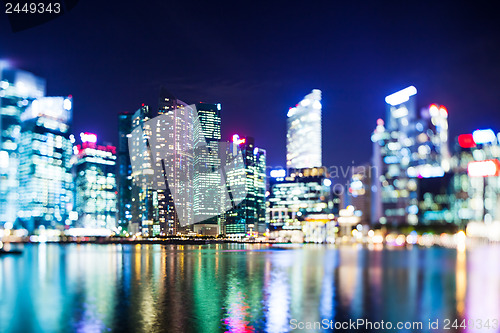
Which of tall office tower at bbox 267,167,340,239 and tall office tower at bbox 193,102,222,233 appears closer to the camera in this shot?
tall office tower at bbox 193,102,222,233

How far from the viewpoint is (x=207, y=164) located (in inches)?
4058

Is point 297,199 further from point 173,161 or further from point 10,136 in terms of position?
point 10,136

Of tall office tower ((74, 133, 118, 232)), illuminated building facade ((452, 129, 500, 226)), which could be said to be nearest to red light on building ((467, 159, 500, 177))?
illuminated building facade ((452, 129, 500, 226))

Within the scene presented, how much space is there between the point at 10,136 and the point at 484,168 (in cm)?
13446

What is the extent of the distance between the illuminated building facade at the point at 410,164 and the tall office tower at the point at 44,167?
95.7m

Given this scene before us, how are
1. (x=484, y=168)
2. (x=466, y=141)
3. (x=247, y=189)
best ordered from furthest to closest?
1. (x=466, y=141)
2. (x=484, y=168)
3. (x=247, y=189)

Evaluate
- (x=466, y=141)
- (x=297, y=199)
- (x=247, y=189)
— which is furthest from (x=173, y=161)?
(x=466, y=141)

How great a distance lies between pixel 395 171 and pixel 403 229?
21.2m

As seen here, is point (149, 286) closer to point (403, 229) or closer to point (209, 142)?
point (209, 142)

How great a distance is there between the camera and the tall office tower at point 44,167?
151875mm

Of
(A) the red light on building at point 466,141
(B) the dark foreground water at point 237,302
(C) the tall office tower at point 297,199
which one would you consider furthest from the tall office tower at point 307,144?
(B) the dark foreground water at point 237,302

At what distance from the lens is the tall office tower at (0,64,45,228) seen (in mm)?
149500

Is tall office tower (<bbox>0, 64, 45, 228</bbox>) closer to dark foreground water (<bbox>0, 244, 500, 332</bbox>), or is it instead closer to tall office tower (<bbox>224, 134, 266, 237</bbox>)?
A: tall office tower (<bbox>224, 134, 266, 237</bbox>)

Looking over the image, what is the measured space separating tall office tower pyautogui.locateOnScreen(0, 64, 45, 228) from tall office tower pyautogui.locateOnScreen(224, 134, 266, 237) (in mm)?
68538
